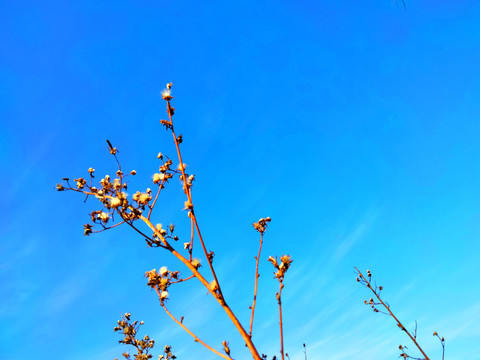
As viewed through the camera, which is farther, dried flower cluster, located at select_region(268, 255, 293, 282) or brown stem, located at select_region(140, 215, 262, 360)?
dried flower cluster, located at select_region(268, 255, 293, 282)

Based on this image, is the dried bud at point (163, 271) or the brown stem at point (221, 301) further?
the dried bud at point (163, 271)

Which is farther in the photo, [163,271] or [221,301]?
[163,271]

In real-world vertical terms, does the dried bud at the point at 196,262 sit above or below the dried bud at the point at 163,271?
below

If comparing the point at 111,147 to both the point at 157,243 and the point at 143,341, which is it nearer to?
the point at 157,243

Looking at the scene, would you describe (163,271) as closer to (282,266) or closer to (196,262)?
(196,262)

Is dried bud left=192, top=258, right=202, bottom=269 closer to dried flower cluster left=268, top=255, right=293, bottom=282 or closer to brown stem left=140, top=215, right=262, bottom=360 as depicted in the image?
brown stem left=140, top=215, right=262, bottom=360

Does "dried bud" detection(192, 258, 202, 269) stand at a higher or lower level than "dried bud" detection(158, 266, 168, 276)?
lower

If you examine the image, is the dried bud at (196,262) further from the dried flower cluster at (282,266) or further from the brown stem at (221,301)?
the dried flower cluster at (282,266)

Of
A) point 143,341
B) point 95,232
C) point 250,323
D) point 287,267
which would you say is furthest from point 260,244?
point 143,341

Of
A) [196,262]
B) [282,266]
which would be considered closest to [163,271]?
[196,262]

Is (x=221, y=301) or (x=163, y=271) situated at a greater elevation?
(x=163, y=271)

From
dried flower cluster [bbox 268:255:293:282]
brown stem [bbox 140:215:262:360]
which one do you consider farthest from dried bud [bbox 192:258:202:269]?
dried flower cluster [bbox 268:255:293:282]

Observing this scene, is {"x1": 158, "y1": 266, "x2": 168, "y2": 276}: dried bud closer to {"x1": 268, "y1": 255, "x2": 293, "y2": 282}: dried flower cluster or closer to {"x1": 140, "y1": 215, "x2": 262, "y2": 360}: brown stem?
{"x1": 140, "y1": 215, "x2": 262, "y2": 360}: brown stem

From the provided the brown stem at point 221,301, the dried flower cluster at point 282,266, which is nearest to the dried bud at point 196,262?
the brown stem at point 221,301
